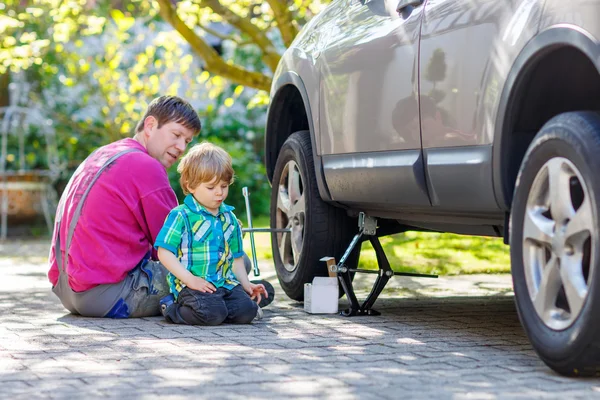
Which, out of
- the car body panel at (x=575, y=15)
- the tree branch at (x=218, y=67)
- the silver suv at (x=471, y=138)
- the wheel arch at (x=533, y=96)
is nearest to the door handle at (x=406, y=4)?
the silver suv at (x=471, y=138)

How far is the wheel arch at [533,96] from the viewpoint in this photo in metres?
3.57

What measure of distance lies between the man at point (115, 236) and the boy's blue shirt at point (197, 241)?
202 mm

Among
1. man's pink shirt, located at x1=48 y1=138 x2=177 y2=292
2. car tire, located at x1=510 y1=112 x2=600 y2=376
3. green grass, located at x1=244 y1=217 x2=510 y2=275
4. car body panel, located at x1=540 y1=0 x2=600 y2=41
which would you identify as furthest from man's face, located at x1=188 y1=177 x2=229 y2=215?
green grass, located at x1=244 y1=217 x2=510 y2=275

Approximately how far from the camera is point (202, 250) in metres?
4.98

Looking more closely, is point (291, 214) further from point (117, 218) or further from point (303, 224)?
point (117, 218)

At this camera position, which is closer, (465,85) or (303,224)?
(465,85)

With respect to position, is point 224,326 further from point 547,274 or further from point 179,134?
point 547,274

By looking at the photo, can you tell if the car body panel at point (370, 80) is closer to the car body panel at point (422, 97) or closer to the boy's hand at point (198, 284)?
the car body panel at point (422, 97)

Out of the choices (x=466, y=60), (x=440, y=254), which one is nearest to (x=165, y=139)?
(x=466, y=60)

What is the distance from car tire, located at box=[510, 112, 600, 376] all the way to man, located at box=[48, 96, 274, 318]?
210cm

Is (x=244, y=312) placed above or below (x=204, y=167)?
below

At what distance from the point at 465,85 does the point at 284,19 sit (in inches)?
205

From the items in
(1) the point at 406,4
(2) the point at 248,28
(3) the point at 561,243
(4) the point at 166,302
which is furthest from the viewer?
(2) the point at 248,28

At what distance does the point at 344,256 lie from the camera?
208 inches
